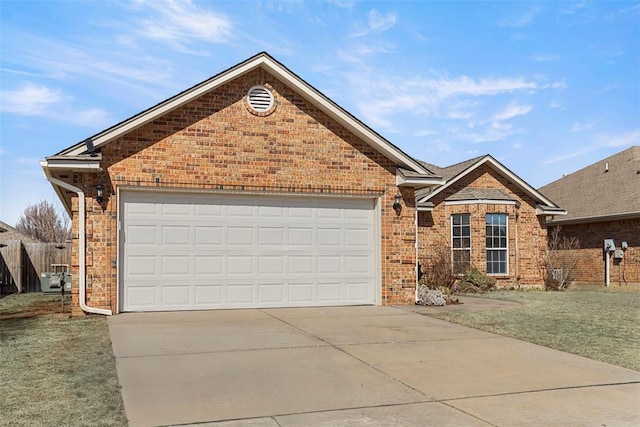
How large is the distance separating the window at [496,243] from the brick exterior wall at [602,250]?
5.79 metres

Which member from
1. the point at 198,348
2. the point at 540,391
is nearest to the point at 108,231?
the point at 198,348

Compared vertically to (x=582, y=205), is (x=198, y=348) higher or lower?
lower

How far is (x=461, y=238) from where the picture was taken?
70.2ft

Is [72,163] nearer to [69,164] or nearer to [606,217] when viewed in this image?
[69,164]

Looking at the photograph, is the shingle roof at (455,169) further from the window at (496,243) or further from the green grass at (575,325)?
the green grass at (575,325)

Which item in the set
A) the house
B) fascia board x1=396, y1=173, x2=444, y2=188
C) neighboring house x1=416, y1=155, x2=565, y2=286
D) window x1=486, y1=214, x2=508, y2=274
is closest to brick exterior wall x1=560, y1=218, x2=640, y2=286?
neighboring house x1=416, y1=155, x2=565, y2=286

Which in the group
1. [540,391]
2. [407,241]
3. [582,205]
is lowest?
[540,391]

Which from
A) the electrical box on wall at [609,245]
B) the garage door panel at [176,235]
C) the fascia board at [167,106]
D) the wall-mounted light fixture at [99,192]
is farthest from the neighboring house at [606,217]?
the wall-mounted light fixture at [99,192]

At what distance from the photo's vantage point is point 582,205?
2656 cm

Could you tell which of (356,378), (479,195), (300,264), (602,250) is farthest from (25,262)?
(602,250)

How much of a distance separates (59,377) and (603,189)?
2555cm

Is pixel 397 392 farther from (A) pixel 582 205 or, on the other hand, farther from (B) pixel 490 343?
(A) pixel 582 205

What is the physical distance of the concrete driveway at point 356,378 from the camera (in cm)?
547

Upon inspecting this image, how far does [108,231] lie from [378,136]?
6.34m
